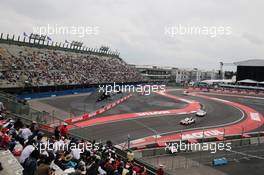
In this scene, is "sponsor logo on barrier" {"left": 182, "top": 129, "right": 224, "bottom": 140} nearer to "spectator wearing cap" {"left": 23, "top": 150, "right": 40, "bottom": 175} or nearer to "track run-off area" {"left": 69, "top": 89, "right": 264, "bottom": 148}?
"track run-off area" {"left": 69, "top": 89, "right": 264, "bottom": 148}

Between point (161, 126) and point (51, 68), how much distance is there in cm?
3109

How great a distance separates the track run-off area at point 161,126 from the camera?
91.4 feet

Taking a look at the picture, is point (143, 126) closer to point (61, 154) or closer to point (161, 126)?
point (161, 126)

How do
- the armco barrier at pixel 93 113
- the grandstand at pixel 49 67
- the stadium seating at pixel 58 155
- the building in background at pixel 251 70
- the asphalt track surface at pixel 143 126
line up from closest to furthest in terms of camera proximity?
the stadium seating at pixel 58 155
the asphalt track surface at pixel 143 126
the armco barrier at pixel 93 113
the grandstand at pixel 49 67
the building in background at pixel 251 70

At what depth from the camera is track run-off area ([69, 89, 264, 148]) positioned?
1096 inches

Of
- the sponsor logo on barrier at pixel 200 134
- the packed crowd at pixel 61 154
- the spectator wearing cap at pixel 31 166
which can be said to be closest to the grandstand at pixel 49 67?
the sponsor logo on barrier at pixel 200 134

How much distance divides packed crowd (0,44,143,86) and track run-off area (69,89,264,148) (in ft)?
59.4

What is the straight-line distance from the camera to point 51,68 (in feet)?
183

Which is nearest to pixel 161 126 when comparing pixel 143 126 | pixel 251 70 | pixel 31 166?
pixel 143 126

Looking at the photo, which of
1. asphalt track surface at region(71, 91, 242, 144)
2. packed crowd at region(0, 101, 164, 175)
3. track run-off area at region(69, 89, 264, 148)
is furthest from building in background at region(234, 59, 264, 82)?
packed crowd at region(0, 101, 164, 175)

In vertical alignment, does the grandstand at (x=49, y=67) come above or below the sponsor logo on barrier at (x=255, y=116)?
above

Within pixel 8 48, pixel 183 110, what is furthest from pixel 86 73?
pixel 183 110

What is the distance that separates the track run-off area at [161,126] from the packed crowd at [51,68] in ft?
59.4

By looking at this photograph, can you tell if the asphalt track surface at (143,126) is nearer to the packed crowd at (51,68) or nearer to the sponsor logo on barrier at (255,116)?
the sponsor logo on barrier at (255,116)
